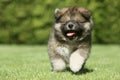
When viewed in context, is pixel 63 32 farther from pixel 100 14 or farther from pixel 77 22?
pixel 100 14

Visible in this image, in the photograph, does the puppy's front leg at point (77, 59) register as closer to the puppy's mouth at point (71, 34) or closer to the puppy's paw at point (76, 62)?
the puppy's paw at point (76, 62)

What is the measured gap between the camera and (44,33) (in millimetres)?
26062

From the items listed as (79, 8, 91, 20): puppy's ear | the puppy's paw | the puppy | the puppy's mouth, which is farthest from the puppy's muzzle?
the puppy's paw

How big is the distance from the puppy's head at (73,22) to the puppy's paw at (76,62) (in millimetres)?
340

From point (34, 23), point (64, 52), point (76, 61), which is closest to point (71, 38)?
point (64, 52)

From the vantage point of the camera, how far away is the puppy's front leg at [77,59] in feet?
30.7

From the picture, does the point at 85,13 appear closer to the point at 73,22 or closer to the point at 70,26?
the point at 73,22

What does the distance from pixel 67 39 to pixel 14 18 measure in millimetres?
17027

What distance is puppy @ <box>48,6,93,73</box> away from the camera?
9.38 meters

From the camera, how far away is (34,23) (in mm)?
26016

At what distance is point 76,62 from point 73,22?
742mm

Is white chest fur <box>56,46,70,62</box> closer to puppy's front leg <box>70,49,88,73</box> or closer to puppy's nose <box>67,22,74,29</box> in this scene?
puppy's front leg <box>70,49,88,73</box>

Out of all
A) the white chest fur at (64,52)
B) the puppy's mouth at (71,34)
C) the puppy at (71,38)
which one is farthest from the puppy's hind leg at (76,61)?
the puppy's mouth at (71,34)

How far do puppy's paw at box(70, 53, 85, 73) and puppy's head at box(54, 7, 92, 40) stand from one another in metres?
0.34
